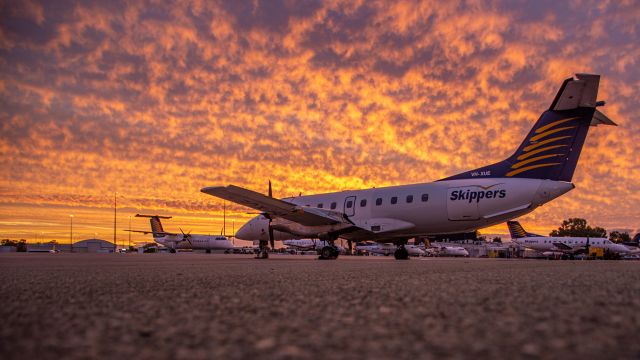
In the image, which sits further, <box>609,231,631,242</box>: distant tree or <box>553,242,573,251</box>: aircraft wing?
<box>609,231,631,242</box>: distant tree

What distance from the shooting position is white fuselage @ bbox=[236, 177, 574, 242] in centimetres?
1834

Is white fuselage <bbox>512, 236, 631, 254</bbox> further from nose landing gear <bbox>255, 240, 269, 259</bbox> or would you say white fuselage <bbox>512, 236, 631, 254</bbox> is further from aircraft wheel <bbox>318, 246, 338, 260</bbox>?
nose landing gear <bbox>255, 240, 269, 259</bbox>

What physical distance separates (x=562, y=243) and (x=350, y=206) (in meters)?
39.0

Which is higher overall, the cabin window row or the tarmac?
the cabin window row

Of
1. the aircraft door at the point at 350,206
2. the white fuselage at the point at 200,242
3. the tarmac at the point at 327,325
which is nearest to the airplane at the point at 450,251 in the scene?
the white fuselage at the point at 200,242

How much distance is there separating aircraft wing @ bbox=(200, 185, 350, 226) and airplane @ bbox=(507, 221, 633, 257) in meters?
37.9

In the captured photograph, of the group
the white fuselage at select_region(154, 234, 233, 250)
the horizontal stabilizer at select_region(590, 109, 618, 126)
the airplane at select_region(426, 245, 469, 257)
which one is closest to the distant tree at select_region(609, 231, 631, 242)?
the airplane at select_region(426, 245, 469, 257)

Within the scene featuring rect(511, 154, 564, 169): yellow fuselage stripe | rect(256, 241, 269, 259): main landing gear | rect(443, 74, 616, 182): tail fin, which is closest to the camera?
Result: rect(443, 74, 616, 182): tail fin

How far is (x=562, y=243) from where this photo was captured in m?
53.0

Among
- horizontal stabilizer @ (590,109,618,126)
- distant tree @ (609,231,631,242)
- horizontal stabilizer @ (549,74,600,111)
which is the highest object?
horizontal stabilizer @ (549,74,600,111)

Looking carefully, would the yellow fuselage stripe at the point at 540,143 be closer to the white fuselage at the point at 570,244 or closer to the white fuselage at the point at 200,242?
the white fuselage at the point at 570,244

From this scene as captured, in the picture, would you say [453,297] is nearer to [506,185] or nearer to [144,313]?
[144,313]

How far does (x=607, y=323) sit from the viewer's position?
295cm

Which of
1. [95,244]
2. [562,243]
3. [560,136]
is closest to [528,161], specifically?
[560,136]
